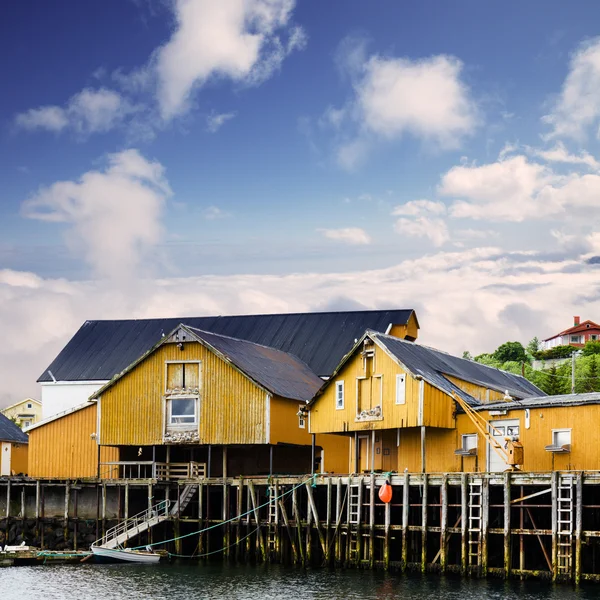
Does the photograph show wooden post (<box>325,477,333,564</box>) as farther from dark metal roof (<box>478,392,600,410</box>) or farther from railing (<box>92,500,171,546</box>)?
railing (<box>92,500,171,546</box>)

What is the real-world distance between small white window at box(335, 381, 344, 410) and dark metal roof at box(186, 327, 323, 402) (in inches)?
139

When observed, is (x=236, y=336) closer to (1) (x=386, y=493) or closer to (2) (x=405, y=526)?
(1) (x=386, y=493)

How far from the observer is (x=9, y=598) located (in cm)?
3978

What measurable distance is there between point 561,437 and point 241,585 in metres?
14.1

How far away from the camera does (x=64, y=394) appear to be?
77875 mm

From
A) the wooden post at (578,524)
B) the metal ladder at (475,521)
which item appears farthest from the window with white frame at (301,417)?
the wooden post at (578,524)

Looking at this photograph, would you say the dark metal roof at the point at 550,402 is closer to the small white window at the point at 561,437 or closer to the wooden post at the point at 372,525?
the small white window at the point at 561,437

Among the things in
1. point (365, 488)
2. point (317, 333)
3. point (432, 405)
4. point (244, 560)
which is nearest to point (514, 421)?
point (432, 405)

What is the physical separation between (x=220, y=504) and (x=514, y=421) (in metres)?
16.3

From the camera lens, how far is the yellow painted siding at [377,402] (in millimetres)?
48750

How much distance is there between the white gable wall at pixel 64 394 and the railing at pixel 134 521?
78.6ft

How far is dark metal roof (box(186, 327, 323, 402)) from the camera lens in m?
55.8

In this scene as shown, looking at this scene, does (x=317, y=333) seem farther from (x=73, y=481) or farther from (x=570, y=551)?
(x=570, y=551)

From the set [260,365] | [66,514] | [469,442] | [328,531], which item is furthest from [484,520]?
[66,514]
